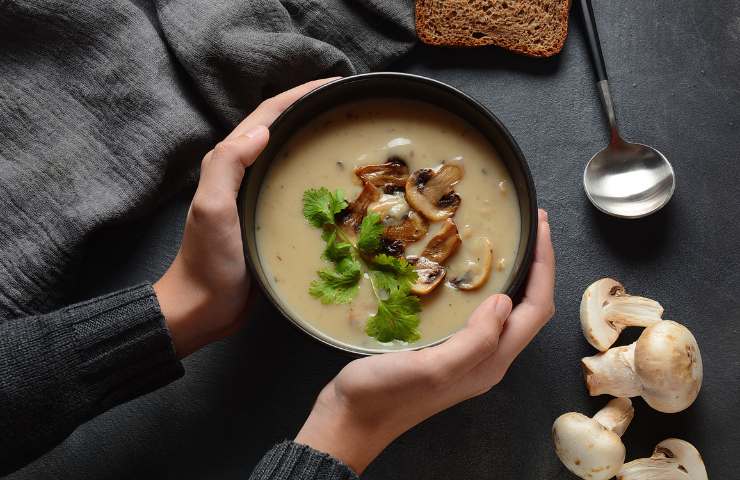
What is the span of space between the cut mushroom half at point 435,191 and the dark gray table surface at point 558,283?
0.38 metres

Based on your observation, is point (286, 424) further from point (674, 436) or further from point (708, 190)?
point (708, 190)

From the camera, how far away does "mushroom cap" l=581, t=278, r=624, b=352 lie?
1968mm

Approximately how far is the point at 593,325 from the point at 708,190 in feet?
1.67

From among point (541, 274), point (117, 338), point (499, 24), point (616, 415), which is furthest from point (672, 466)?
point (117, 338)

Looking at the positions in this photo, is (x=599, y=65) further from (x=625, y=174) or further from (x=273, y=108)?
(x=273, y=108)

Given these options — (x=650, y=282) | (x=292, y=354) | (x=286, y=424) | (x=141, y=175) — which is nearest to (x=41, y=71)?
(x=141, y=175)

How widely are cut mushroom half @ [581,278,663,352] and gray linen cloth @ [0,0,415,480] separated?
0.87 m

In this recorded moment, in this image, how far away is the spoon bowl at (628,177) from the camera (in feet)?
6.81

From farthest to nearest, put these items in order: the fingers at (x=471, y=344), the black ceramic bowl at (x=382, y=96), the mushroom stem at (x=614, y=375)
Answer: the mushroom stem at (x=614, y=375), the black ceramic bowl at (x=382, y=96), the fingers at (x=471, y=344)

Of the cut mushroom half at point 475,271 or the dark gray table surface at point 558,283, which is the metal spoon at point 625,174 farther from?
the cut mushroom half at point 475,271

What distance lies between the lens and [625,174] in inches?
81.9

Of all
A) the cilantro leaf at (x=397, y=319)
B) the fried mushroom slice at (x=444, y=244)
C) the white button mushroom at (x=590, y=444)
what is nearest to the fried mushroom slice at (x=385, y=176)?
the fried mushroom slice at (x=444, y=244)

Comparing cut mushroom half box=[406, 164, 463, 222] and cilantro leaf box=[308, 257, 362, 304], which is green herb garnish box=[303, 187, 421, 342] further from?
cut mushroom half box=[406, 164, 463, 222]

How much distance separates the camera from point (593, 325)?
1.97 meters
